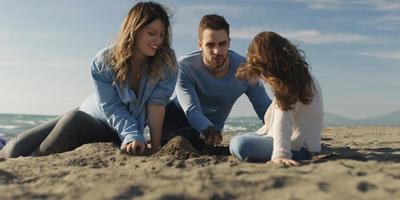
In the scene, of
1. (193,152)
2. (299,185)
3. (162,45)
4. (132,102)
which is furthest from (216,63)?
(299,185)

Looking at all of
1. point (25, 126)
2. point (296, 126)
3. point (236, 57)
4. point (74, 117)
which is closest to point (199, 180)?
point (296, 126)

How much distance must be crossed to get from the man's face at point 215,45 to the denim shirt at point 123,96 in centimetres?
44

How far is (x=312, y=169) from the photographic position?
296 centimetres

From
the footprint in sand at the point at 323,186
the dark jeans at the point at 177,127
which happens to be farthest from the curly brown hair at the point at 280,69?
the dark jeans at the point at 177,127

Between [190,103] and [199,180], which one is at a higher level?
[190,103]

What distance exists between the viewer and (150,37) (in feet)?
13.7

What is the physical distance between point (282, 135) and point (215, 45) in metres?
1.55

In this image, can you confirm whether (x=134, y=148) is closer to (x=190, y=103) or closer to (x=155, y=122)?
(x=155, y=122)

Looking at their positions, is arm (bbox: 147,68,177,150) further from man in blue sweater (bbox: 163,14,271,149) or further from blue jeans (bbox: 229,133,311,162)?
blue jeans (bbox: 229,133,311,162)

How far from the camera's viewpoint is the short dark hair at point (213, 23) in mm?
4617

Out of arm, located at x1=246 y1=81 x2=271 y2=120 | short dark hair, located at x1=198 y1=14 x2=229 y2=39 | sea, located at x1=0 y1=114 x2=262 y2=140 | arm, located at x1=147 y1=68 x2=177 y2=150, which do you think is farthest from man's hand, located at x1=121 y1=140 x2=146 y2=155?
sea, located at x1=0 y1=114 x2=262 y2=140

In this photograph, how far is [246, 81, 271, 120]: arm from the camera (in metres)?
5.15

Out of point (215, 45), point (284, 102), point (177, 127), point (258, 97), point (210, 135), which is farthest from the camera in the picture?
point (258, 97)

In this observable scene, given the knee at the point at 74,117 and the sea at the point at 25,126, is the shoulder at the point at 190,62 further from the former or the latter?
the sea at the point at 25,126
